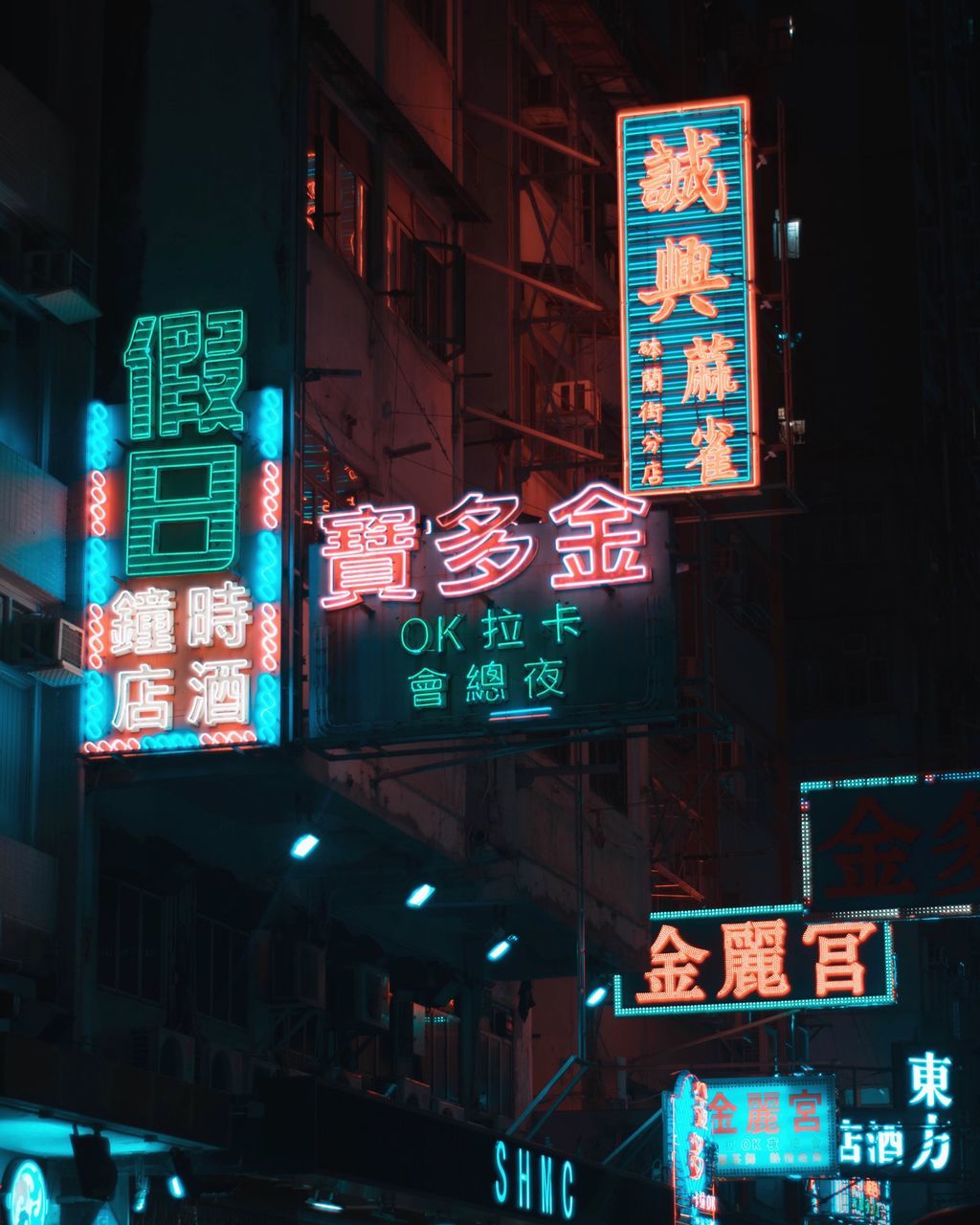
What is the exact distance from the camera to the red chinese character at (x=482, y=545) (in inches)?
709

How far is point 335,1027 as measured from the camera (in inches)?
890

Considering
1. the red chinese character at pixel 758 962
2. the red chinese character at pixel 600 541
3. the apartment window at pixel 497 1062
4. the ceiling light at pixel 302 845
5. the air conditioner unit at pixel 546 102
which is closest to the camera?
the red chinese character at pixel 600 541

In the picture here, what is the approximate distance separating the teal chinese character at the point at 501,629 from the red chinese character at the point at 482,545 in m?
0.24

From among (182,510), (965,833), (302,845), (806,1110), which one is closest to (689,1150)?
(806,1110)

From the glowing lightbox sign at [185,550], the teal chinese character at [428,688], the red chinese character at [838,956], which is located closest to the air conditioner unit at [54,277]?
the glowing lightbox sign at [185,550]

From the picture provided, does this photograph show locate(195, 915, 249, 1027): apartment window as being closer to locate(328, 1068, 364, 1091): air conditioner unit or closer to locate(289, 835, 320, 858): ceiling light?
locate(289, 835, 320, 858): ceiling light

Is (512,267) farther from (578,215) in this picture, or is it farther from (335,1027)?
(335,1027)

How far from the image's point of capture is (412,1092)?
81.3 feet

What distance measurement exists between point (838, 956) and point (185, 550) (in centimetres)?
1285

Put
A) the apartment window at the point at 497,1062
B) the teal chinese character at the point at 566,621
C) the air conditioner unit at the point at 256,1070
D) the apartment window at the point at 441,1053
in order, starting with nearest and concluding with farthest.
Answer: the teal chinese character at the point at 566,621 < the air conditioner unit at the point at 256,1070 < the apartment window at the point at 441,1053 < the apartment window at the point at 497,1062

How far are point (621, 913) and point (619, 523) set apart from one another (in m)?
10.2

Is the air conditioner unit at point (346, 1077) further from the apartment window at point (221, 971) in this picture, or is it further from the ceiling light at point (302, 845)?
the ceiling light at point (302, 845)

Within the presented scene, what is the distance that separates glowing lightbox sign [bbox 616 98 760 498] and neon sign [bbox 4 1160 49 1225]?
800 centimetres

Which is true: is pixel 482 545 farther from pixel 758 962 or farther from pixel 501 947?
pixel 758 962
